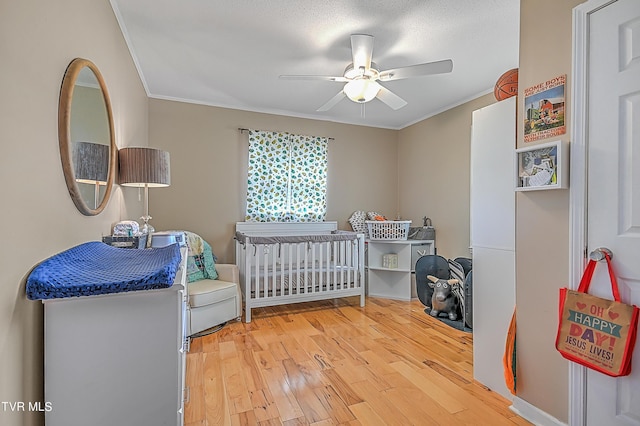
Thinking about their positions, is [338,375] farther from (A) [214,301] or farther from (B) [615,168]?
(B) [615,168]

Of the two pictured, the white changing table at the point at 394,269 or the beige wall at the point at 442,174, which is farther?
the white changing table at the point at 394,269

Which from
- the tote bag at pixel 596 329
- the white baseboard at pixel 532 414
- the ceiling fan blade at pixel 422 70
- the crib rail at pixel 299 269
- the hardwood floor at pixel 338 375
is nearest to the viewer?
the tote bag at pixel 596 329

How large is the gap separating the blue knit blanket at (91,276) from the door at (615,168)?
1.73 meters

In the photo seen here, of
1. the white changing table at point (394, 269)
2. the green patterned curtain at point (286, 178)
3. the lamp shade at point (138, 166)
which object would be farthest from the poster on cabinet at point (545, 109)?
the green patterned curtain at point (286, 178)

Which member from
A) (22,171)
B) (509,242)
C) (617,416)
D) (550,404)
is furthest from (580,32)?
(22,171)

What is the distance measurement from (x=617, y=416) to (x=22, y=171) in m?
2.39

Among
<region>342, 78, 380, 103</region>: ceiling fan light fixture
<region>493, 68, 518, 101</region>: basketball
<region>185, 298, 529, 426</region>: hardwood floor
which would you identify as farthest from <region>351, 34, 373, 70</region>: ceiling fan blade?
<region>185, 298, 529, 426</region>: hardwood floor

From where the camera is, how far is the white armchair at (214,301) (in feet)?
8.82

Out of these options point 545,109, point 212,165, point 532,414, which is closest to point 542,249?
point 545,109

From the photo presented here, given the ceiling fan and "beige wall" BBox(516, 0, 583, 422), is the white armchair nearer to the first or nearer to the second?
the ceiling fan

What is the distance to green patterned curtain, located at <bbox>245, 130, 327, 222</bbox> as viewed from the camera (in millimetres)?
3990

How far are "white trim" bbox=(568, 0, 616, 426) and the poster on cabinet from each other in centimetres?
6

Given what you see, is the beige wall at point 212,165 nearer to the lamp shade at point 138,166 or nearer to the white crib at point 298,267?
the white crib at point 298,267

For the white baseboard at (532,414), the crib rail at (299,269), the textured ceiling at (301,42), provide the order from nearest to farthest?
the white baseboard at (532,414) → the textured ceiling at (301,42) → the crib rail at (299,269)
